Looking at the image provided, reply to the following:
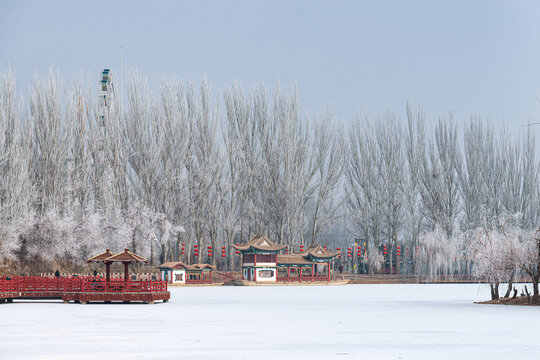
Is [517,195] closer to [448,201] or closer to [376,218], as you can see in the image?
[448,201]

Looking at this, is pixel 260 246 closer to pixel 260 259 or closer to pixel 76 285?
pixel 260 259

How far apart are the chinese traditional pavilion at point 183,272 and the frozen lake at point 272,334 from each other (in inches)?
908

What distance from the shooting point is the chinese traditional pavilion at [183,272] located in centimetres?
4312

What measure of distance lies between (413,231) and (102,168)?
968 inches

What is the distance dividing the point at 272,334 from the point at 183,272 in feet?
A: 104

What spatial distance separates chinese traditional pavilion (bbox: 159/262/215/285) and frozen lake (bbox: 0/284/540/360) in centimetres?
2306

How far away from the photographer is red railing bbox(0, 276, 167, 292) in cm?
2459

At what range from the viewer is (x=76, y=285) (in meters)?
25.0

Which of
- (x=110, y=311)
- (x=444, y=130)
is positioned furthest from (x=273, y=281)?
(x=110, y=311)

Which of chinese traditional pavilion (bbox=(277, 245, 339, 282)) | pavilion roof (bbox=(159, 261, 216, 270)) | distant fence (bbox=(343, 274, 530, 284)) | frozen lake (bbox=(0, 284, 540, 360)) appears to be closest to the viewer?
frozen lake (bbox=(0, 284, 540, 360))

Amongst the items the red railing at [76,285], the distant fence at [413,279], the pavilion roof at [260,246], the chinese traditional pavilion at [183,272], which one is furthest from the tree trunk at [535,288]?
the distant fence at [413,279]

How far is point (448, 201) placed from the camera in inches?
2169

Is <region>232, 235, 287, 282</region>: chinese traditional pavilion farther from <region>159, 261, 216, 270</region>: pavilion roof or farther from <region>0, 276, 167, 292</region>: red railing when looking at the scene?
<region>0, 276, 167, 292</region>: red railing

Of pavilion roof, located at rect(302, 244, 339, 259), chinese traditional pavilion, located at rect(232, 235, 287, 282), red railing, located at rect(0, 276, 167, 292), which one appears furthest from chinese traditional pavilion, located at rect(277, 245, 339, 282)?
red railing, located at rect(0, 276, 167, 292)
